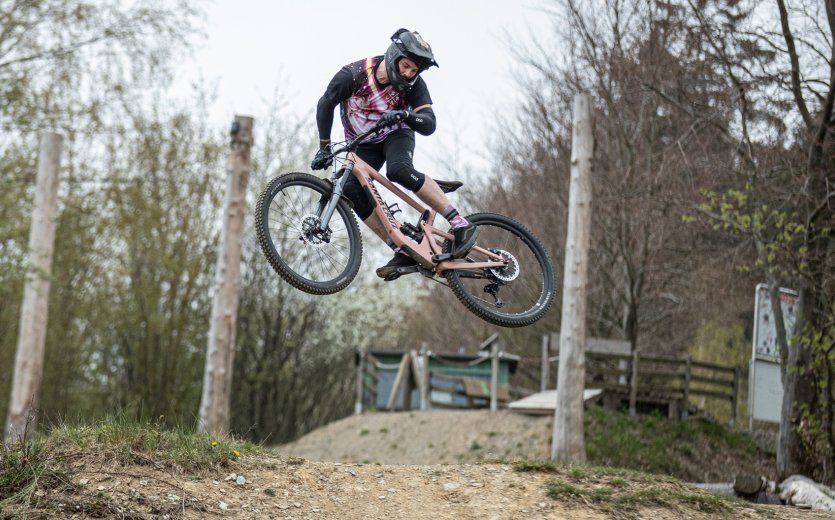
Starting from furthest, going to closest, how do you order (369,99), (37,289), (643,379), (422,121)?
1. (643,379)
2. (37,289)
3. (369,99)
4. (422,121)

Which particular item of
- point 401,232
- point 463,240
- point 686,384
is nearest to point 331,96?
point 401,232

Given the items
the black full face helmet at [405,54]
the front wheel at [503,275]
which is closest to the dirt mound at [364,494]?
the front wheel at [503,275]

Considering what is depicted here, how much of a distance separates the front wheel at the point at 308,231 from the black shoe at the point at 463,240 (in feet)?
2.28

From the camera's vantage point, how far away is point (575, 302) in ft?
46.2

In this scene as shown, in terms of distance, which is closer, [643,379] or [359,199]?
[359,199]

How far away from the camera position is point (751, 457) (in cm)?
1847

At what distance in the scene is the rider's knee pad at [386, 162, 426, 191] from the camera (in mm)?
6980

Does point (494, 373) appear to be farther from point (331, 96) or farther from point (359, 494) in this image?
point (331, 96)

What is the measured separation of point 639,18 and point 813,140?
4979 millimetres

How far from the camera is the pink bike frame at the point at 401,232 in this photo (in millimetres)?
7008

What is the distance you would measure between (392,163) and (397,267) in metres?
0.71

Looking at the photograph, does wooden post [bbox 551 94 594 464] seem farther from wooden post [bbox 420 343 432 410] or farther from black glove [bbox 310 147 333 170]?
wooden post [bbox 420 343 432 410]

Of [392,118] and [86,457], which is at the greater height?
[392,118]

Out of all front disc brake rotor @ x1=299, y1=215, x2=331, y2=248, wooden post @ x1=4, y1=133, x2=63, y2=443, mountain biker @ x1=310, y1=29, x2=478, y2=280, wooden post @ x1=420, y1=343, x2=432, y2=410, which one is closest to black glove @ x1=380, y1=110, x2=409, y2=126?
mountain biker @ x1=310, y1=29, x2=478, y2=280
